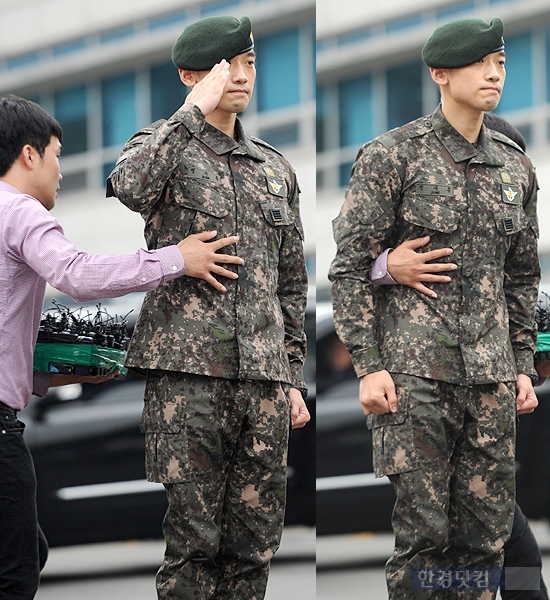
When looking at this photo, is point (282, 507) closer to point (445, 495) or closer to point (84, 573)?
point (445, 495)

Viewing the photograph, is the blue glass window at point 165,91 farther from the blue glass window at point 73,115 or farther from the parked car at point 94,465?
the parked car at point 94,465

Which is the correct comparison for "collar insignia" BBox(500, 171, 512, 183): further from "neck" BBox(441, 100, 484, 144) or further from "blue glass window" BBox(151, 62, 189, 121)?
"blue glass window" BBox(151, 62, 189, 121)

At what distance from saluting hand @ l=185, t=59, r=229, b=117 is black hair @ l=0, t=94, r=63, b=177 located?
38cm

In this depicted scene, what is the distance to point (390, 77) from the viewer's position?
4.74 m

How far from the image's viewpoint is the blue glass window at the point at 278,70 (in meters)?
4.18

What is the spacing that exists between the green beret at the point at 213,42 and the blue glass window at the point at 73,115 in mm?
1556

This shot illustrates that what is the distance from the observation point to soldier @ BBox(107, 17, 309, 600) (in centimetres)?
262

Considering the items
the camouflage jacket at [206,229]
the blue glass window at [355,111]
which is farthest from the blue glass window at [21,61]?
the camouflage jacket at [206,229]

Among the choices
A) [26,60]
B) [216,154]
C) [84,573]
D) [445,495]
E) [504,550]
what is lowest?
[84,573]

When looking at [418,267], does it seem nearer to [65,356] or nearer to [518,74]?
[65,356]

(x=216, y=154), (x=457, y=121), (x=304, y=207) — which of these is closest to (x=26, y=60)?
(x=304, y=207)

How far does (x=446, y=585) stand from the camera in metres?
2.81

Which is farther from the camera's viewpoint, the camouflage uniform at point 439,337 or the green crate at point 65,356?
the camouflage uniform at point 439,337

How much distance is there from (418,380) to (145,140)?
0.97 meters
